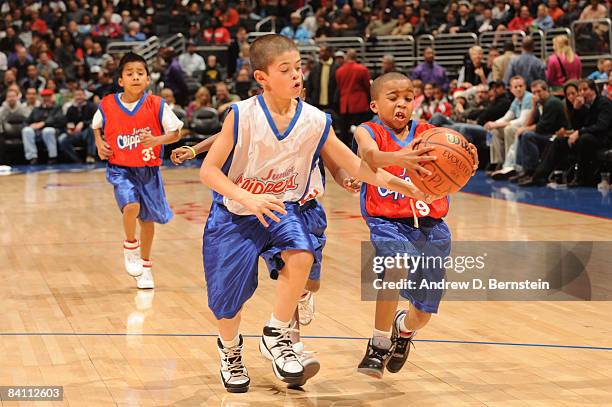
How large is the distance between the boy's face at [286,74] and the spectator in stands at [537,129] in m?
9.14

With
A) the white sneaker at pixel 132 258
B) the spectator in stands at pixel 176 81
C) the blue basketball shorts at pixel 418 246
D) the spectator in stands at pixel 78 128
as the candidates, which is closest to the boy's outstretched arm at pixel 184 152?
the blue basketball shorts at pixel 418 246

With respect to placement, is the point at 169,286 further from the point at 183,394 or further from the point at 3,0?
the point at 3,0

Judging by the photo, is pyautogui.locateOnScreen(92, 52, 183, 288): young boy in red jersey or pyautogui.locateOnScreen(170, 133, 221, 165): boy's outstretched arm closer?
pyautogui.locateOnScreen(170, 133, 221, 165): boy's outstretched arm

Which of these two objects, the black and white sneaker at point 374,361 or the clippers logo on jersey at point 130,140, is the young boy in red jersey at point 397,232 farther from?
the clippers logo on jersey at point 130,140

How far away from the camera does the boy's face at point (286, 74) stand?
445 centimetres

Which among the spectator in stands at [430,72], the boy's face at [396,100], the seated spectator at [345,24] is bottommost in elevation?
the spectator in stands at [430,72]

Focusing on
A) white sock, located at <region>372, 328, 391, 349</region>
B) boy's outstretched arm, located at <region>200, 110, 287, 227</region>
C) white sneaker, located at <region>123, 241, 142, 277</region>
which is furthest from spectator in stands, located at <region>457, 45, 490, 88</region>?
boy's outstretched arm, located at <region>200, 110, 287, 227</region>

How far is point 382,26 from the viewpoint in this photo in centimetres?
2055

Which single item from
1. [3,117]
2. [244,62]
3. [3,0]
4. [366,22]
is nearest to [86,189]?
[3,117]

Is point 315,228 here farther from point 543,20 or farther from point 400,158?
point 543,20

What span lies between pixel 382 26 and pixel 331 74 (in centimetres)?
285

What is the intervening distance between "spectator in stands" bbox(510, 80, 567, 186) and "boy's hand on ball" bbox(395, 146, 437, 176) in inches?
363

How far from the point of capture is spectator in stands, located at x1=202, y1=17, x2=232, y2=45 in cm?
2186

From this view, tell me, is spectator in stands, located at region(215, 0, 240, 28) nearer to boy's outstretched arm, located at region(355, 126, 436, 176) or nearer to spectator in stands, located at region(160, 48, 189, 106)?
spectator in stands, located at region(160, 48, 189, 106)
